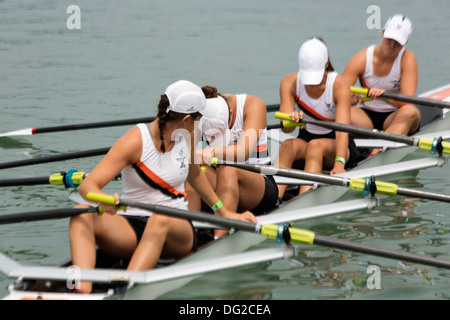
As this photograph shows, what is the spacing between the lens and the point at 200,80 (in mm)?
14586

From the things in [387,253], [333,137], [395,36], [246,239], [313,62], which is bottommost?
[246,239]

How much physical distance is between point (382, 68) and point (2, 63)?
29.9 feet

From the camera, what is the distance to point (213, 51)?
1633 centimetres

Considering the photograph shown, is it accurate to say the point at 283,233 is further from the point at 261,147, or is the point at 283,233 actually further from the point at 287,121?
the point at 287,121

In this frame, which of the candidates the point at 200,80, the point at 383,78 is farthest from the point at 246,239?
the point at 200,80

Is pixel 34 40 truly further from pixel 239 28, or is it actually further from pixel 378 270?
pixel 378 270

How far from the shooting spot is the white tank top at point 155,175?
4.81 meters

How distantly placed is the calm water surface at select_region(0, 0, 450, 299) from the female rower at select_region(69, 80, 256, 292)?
0.56 m

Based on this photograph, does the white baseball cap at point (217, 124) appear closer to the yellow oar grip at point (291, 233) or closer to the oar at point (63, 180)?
the oar at point (63, 180)

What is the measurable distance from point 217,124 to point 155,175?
39.3 inches

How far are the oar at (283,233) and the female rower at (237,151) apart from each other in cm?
86

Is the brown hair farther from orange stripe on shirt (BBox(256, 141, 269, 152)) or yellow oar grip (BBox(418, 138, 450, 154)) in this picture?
yellow oar grip (BBox(418, 138, 450, 154))

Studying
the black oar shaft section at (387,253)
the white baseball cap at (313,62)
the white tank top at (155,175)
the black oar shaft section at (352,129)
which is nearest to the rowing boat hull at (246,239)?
the black oar shaft section at (352,129)
